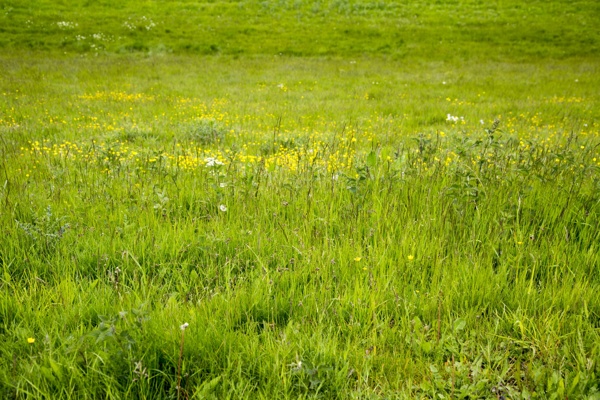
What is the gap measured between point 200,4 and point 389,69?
69.5 ft

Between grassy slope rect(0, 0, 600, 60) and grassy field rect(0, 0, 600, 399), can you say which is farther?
grassy slope rect(0, 0, 600, 60)

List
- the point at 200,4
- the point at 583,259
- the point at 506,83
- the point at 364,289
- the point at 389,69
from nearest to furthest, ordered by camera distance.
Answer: the point at 364,289 → the point at 583,259 → the point at 506,83 → the point at 389,69 → the point at 200,4

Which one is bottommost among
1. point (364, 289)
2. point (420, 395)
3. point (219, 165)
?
point (420, 395)

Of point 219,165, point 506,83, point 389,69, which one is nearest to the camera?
point 219,165

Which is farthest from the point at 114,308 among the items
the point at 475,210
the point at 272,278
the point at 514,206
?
the point at 514,206

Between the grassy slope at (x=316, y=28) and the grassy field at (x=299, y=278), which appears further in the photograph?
the grassy slope at (x=316, y=28)

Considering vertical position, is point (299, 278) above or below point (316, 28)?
below

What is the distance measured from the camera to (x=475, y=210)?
367cm

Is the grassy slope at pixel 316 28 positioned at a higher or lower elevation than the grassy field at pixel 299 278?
higher

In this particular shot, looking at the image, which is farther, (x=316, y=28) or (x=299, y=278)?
(x=316, y=28)

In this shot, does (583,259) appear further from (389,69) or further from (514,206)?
(389,69)

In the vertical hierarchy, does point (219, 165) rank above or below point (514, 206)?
above

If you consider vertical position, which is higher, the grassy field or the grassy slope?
the grassy slope

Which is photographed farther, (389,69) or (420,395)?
(389,69)
